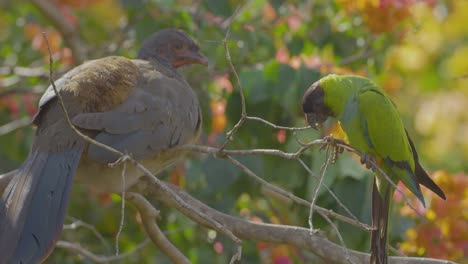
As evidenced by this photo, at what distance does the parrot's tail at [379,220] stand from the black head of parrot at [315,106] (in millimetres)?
355

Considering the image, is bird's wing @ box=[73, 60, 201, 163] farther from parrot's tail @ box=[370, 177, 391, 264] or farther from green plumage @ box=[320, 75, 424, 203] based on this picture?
parrot's tail @ box=[370, 177, 391, 264]

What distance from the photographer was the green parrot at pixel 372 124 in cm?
389

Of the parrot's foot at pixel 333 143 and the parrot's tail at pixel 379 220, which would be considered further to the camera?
the parrot's tail at pixel 379 220

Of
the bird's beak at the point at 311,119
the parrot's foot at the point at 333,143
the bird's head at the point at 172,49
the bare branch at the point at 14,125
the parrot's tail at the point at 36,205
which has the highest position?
the parrot's foot at the point at 333,143

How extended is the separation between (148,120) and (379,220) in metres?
0.99

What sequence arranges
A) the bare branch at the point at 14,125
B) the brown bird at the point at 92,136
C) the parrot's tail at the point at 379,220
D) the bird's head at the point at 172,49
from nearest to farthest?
the brown bird at the point at 92,136 → the parrot's tail at the point at 379,220 → the bird's head at the point at 172,49 → the bare branch at the point at 14,125

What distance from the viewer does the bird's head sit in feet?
15.5

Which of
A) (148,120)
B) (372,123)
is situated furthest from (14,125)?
(372,123)

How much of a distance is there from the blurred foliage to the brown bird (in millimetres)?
467

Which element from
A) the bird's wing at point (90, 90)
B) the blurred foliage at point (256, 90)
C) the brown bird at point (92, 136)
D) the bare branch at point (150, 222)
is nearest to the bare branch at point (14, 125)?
the blurred foliage at point (256, 90)

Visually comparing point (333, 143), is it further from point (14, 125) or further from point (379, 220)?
point (14, 125)

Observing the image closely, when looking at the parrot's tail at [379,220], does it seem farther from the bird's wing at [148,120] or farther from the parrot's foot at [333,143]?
the bird's wing at [148,120]

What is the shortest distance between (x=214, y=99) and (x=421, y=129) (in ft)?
7.91

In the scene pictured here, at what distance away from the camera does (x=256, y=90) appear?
445 centimetres
